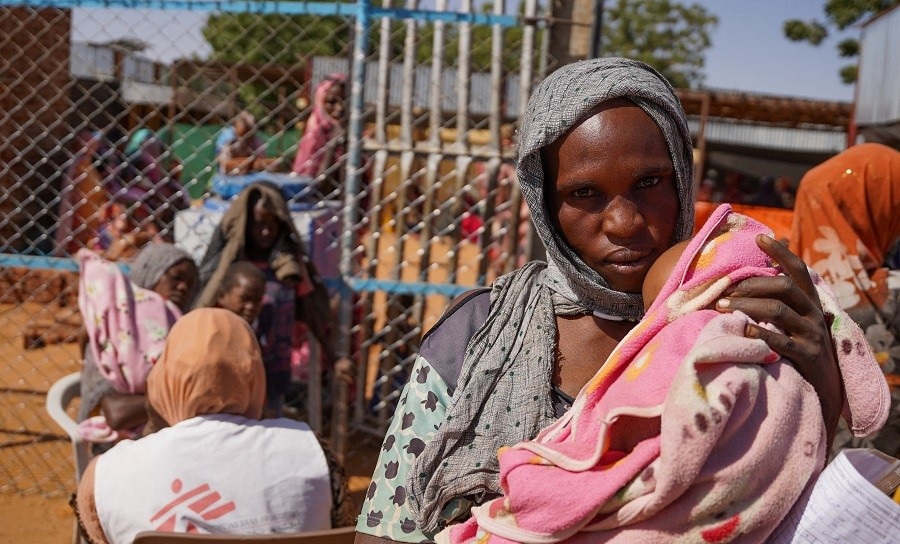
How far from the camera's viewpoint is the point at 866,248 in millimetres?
3176

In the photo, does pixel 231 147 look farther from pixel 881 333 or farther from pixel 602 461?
pixel 602 461

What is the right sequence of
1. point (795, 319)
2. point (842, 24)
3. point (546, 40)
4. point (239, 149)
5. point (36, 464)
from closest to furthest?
1. point (795, 319)
2. point (546, 40)
3. point (36, 464)
4. point (239, 149)
5. point (842, 24)

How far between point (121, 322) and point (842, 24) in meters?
23.6

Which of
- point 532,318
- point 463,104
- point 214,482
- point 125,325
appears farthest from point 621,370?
point 125,325

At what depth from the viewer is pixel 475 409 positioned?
144 cm

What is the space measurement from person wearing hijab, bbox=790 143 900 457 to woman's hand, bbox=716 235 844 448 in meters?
2.07

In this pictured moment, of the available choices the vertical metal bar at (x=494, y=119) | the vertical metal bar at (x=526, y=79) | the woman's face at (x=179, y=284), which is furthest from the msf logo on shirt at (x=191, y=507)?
the vertical metal bar at (x=494, y=119)

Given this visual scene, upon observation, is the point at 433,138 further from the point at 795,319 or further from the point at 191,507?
the point at 795,319

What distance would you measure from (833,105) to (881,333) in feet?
39.8

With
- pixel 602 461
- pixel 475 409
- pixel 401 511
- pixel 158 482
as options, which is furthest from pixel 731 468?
pixel 158 482

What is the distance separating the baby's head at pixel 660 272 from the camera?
1317mm

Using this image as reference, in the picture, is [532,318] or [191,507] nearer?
[532,318]

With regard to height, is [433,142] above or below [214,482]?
above

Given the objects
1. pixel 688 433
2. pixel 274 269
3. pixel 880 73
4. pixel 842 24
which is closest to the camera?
pixel 688 433
